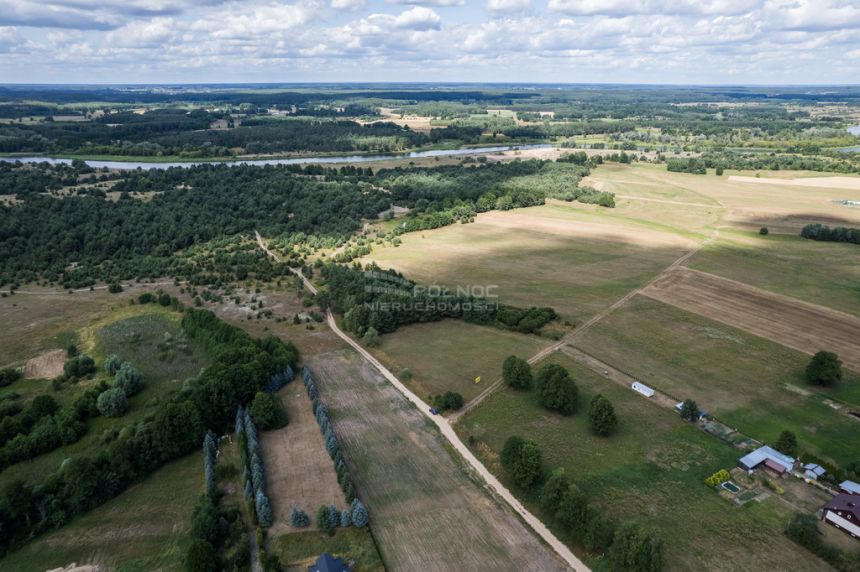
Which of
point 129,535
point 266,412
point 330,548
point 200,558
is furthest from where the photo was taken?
point 266,412

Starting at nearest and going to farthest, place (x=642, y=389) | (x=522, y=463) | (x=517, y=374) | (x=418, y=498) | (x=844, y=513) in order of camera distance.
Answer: (x=844, y=513), (x=418, y=498), (x=522, y=463), (x=642, y=389), (x=517, y=374)

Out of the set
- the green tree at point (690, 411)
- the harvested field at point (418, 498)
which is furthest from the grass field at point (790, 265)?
the harvested field at point (418, 498)

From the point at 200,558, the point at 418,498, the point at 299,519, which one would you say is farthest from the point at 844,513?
the point at 200,558

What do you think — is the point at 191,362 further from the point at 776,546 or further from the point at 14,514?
the point at 776,546

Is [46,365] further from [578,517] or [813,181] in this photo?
[813,181]

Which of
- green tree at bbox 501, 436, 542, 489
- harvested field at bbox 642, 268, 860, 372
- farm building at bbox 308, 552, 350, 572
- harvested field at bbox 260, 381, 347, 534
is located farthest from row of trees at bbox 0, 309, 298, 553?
harvested field at bbox 642, 268, 860, 372

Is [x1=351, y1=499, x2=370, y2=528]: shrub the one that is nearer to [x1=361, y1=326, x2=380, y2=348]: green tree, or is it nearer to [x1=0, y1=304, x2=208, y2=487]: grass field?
[x1=0, y1=304, x2=208, y2=487]: grass field
